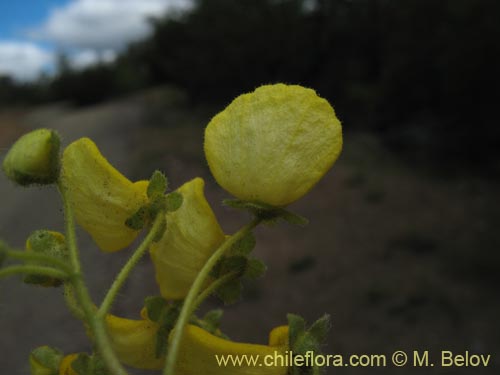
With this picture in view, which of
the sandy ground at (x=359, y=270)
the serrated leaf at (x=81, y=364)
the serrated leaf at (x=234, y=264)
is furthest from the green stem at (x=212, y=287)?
the sandy ground at (x=359, y=270)

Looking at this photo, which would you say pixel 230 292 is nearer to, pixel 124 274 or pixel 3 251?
pixel 124 274

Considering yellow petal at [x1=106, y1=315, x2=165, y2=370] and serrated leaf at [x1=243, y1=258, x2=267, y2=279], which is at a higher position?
serrated leaf at [x1=243, y1=258, x2=267, y2=279]

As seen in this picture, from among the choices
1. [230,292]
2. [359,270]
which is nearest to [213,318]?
[230,292]

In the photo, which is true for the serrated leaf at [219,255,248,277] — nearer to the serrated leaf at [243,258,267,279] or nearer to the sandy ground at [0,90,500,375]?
the serrated leaf at [243,258,267,279]

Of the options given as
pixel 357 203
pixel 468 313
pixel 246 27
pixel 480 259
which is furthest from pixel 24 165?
pixel 246 27

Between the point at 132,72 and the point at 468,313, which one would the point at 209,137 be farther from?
the point at 132,72

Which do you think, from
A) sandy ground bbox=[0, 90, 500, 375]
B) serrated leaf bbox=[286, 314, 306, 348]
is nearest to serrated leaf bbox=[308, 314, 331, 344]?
serrated leaf bbox=[286, 314, 306, 348]
